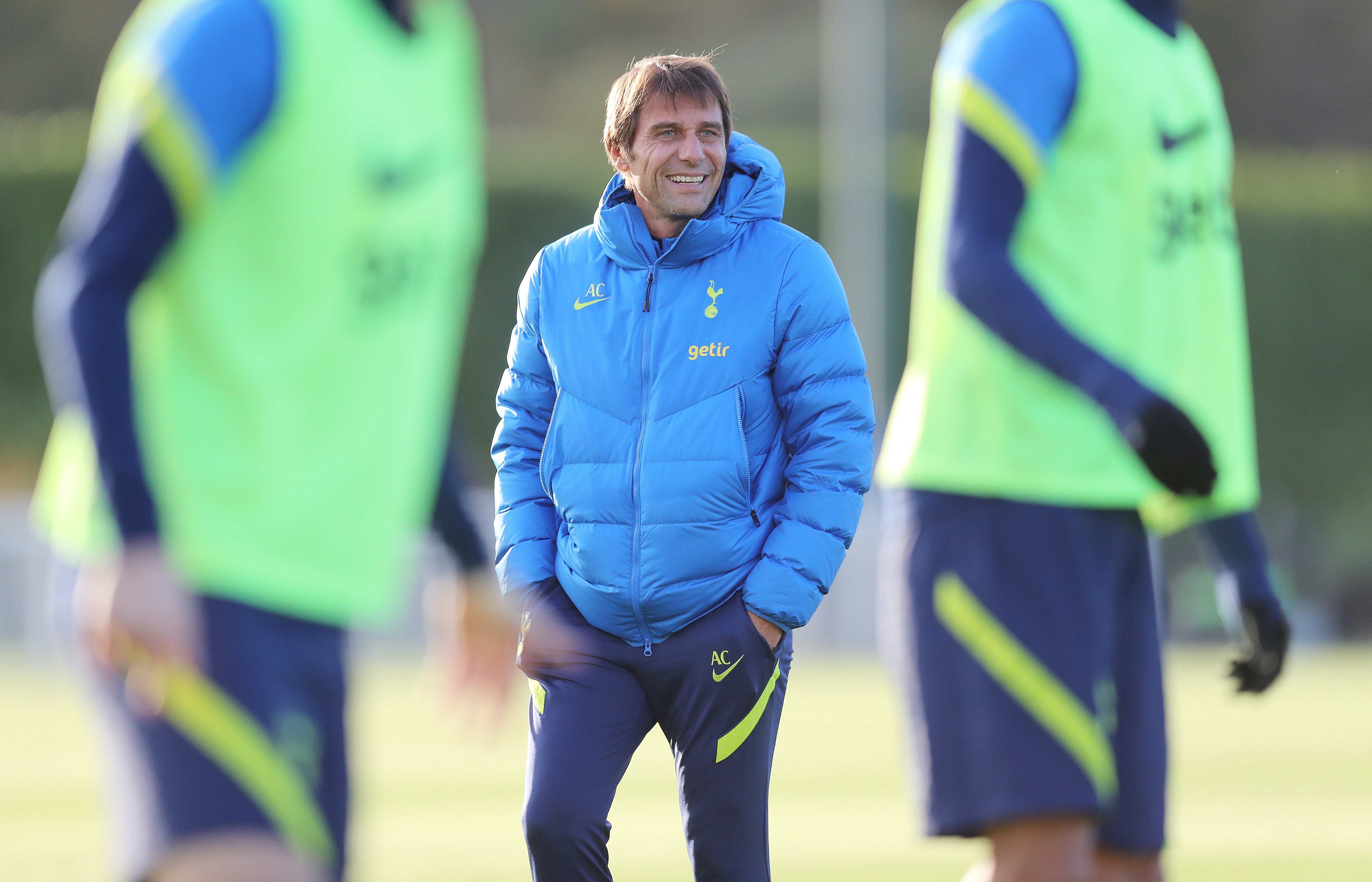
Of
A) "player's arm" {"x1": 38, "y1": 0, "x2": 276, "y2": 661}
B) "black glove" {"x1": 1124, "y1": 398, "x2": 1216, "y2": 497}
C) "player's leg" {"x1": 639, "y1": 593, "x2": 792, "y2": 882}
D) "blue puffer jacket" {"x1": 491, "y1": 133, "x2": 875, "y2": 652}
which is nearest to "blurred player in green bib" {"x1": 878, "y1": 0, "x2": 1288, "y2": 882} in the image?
"black glove" {"x1": 1124, "y1": 398, "x2": 1216, "y2": 497}

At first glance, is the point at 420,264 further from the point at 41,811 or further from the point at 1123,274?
the point at 41,811

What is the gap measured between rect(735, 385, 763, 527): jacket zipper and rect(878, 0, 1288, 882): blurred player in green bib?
0.48 meters

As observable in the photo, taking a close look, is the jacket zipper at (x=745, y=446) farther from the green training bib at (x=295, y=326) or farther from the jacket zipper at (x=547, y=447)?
the green training bib at (x=295, y=326)

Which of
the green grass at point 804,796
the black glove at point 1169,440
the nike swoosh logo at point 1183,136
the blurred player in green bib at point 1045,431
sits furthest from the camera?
the green grass at point 804,796

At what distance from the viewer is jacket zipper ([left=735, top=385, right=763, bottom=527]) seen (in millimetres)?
4188

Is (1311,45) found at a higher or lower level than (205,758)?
higher

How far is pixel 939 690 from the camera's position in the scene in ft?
11.9

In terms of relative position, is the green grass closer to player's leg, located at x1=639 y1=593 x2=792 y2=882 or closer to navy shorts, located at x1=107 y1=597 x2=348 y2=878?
navy shorts, located at x1=107 y1=597 x2=348 y2=878

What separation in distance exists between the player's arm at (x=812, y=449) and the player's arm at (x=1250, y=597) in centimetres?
69

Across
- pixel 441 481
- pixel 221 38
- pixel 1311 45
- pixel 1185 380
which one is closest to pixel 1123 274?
pixel 1185 380

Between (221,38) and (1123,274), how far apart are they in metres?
1.62

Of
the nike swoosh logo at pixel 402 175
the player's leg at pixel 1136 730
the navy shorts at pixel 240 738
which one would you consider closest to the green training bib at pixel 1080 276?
the player's leg at pixel 1136 730

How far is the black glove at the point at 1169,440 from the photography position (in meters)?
3.21

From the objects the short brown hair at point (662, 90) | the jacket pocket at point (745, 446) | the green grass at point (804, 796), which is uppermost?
the short brown hair at point (662, 90)
